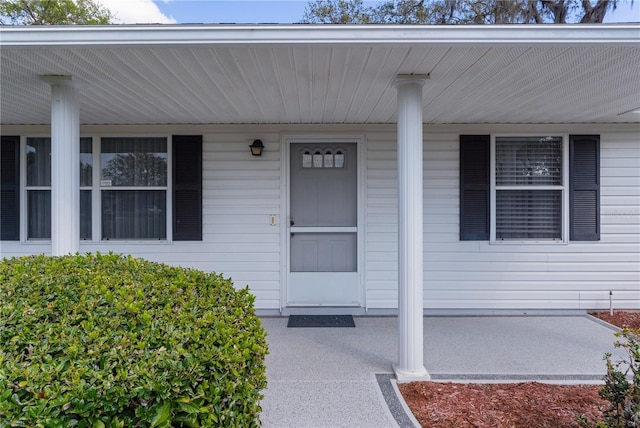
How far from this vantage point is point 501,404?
2477mm

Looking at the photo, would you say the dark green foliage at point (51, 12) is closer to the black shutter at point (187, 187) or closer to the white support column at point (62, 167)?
the black shutter at point (187, 187)

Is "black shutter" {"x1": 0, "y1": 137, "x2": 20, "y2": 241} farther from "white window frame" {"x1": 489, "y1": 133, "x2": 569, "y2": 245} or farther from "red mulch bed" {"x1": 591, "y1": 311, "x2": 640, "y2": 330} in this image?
"red mulch bed" {"x1": 591, "y1": 311, "x2": 640, "y2": 330}

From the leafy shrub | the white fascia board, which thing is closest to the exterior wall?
the white fascia board

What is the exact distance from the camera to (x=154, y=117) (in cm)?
425

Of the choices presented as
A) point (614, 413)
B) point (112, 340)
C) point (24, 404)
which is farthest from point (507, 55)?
point (24, 404)

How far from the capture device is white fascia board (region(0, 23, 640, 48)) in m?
2.38

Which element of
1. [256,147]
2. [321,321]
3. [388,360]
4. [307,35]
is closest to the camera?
[307,35]

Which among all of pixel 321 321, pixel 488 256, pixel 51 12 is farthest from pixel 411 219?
pixel 51 12

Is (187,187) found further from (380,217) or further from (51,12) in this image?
(51,12)

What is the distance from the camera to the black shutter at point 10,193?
15.1ft

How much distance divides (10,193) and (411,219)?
16.0ft

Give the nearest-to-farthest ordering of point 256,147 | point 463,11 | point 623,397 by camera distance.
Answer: point 623,397 → point 256,147 → point 463,11

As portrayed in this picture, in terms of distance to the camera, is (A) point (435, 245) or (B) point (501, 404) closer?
(B) point (501, 404)

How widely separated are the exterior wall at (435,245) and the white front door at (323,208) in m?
0.19
